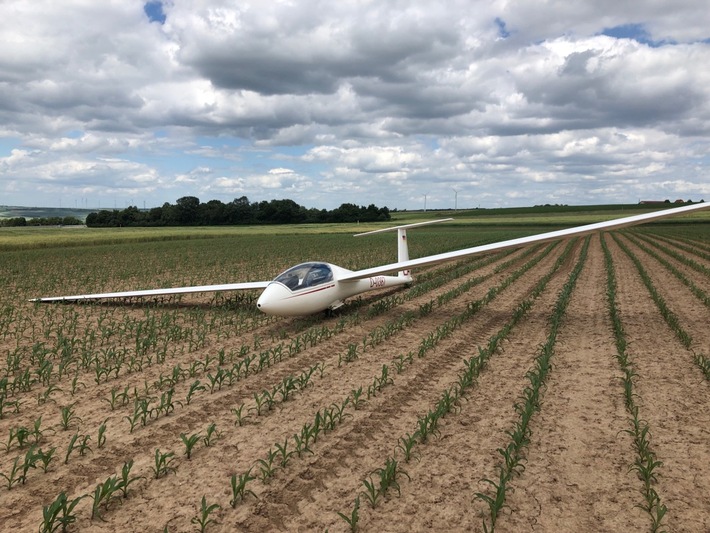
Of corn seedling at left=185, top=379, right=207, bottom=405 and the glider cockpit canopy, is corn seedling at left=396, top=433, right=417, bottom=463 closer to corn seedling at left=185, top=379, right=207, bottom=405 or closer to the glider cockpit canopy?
corn seedling at left=185, top=379, right=207, bottom=405

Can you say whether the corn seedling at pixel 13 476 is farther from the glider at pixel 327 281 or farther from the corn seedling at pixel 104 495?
the glider at pixel 327 281

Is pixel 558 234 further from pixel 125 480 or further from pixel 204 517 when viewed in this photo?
pixel 125 480

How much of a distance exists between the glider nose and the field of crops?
63 centimetres

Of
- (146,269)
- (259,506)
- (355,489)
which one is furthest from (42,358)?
(146,269)

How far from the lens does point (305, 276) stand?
12.8 metres

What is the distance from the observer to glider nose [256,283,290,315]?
463 inches

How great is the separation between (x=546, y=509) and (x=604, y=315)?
10.3m

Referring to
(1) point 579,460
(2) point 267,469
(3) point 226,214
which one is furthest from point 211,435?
(3) point 226,214

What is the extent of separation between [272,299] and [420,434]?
260 inches

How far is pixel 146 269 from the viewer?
26.1 meters

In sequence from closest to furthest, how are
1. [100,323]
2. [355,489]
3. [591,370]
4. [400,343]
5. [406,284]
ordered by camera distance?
[355,489], [591,370], [400,343], [100,323], [406,284]

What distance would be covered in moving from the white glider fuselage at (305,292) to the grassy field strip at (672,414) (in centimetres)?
735

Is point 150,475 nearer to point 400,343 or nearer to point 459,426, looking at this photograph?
point 459,426

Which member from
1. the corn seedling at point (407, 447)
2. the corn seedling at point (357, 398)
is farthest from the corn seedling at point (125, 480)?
the corn seedling at point (357, 398)
